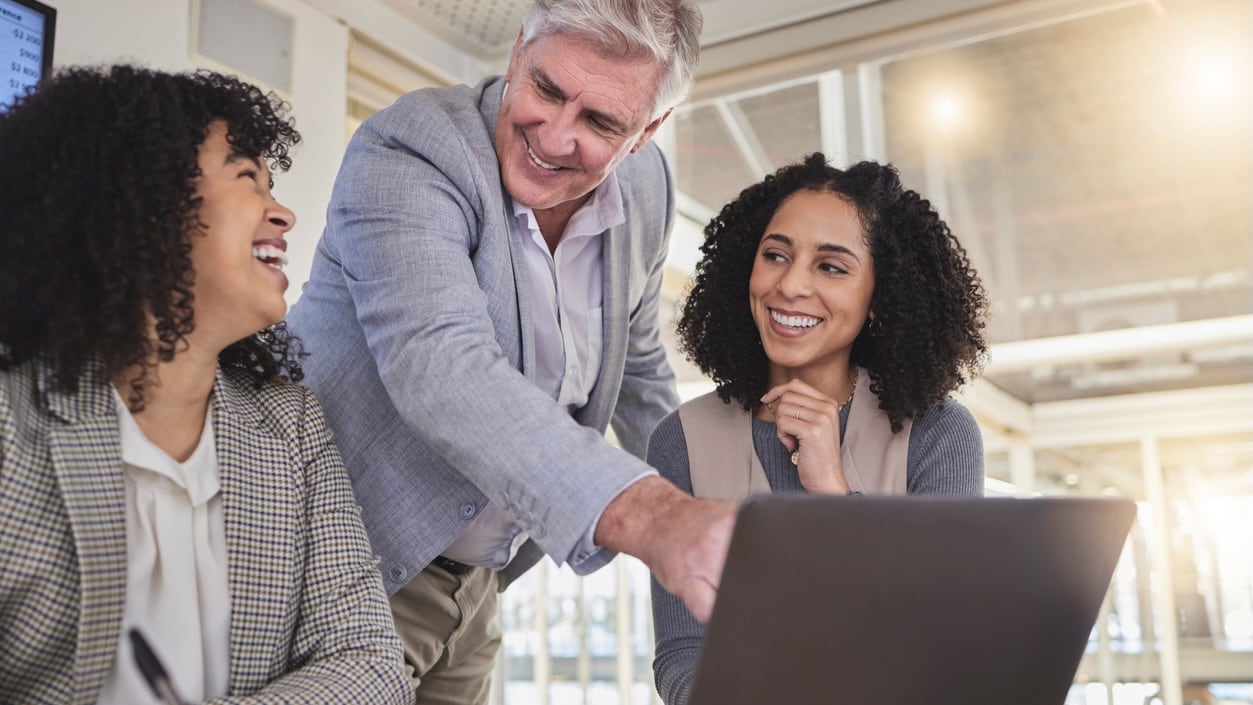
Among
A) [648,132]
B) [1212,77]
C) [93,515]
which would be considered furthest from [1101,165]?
[93,515]

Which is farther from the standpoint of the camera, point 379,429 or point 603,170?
point 603,170

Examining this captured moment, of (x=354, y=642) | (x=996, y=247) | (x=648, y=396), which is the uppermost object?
(x=996, y=247)

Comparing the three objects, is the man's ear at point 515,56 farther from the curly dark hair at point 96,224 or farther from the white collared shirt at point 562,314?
the curly dark hair at point 96,224

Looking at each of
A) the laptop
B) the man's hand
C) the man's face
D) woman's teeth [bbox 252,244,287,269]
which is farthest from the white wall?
the laptop

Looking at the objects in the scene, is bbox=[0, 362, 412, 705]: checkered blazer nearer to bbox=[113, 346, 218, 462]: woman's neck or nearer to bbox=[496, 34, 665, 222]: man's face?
bbox=[113, 346, 218, 462]: woman's neck

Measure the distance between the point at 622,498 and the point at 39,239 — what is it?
61 cm

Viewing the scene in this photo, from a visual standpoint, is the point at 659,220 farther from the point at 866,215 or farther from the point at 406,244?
the point at 406,244

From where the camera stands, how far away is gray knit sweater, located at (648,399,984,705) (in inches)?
58.2

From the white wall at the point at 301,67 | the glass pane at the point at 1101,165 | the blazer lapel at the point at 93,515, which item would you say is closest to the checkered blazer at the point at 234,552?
the blazer lapel at the point at 93,515

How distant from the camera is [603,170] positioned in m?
1.62

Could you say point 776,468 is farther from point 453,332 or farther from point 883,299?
point 453,332

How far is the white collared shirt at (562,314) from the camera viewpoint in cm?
161

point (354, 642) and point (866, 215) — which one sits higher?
point (866, 215)

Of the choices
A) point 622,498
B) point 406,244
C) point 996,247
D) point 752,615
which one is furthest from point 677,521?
point 996,247
